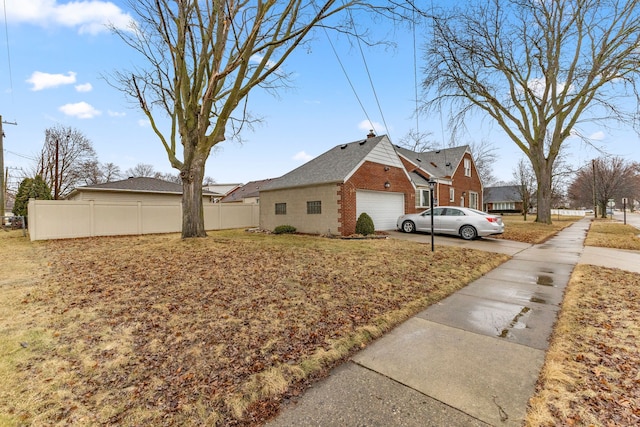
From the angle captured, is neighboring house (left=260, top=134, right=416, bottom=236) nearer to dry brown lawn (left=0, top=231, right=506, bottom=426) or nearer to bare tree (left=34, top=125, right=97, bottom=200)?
dry brown lawn (left=0, top=231, right=506, bottom=426)

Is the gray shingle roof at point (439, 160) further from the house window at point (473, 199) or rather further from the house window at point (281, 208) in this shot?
the house window at point (281, 208)

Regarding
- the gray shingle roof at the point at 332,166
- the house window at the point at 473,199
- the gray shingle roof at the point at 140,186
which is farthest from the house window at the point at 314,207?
the house window at the point at 473,199

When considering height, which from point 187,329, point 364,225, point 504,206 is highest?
point 504,206

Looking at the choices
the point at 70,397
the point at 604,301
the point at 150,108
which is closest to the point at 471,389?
the point at 70,397

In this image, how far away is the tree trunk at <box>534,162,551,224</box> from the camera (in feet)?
66.4

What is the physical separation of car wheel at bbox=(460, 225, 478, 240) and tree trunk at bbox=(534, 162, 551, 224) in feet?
43.2

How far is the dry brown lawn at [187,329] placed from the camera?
2227 mm

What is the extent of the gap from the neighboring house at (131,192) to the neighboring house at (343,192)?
7593mm

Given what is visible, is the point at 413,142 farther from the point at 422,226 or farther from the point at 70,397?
the point at 70,397

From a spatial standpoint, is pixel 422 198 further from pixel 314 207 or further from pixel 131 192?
pixel 131 192

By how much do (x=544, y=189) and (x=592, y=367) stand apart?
22.8 metres

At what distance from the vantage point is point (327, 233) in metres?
12.6

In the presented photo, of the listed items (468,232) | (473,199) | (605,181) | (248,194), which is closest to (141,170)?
(248,194)

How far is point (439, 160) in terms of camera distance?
25.2m
